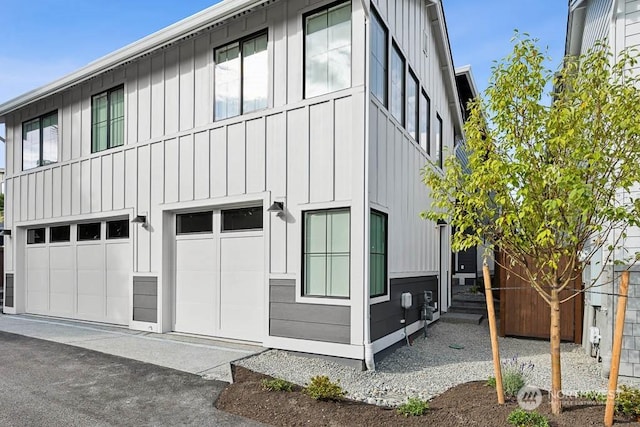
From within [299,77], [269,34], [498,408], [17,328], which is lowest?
[17,328]

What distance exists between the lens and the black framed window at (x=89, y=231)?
966cm

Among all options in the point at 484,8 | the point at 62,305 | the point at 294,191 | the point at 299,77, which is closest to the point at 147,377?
the point at 294,191

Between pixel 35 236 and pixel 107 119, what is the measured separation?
14.0ft

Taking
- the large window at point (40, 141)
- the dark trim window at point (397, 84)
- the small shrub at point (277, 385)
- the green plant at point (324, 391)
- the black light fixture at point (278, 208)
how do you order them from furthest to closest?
the large window at point (40, 141)
the dark trim window at point (397, 84)
the black light fixture at point (278, 208)
the small shrub at point (277, 385)
the green plant at point (324, 391)

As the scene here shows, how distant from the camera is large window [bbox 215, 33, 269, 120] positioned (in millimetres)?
7048

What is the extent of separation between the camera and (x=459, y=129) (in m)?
13.5

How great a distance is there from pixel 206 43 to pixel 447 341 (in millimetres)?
6828

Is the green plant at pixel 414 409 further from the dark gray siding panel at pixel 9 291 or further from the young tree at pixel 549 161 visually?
the dark gray siding panel at pixel 9 291

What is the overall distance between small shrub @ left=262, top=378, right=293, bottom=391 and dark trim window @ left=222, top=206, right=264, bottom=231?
2816mm

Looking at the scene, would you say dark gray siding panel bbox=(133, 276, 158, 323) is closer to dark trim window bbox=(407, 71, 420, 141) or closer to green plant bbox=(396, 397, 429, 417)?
green plant bbox=(396, 397, 429, 417)

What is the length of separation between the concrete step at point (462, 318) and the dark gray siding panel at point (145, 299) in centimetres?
606

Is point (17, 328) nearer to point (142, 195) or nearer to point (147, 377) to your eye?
point (142, 195)

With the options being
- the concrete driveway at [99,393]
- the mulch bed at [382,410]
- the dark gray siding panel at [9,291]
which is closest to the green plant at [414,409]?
the mulch bed at [382,410]

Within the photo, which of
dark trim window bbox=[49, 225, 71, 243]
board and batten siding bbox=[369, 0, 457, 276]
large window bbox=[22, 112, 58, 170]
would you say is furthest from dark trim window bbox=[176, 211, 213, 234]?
large window bbox=[22, 112, 58, 170]
